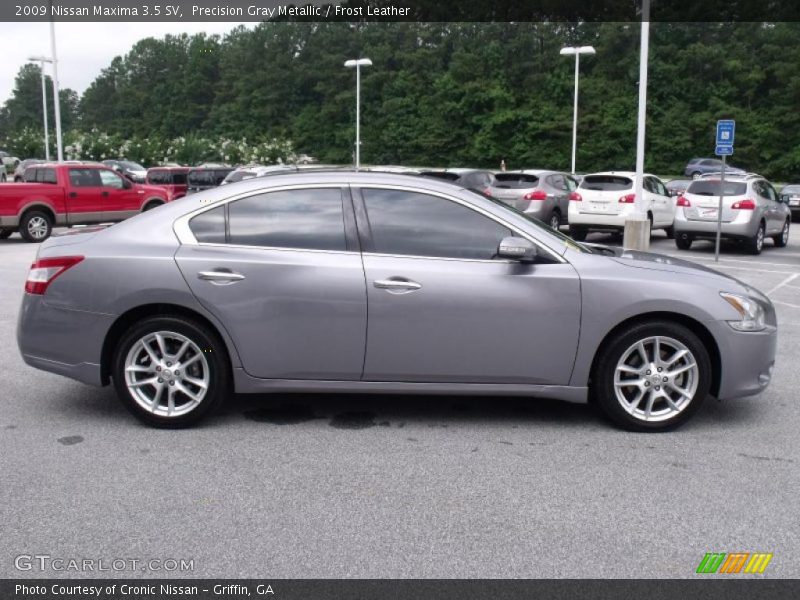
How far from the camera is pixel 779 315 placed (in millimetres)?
10445

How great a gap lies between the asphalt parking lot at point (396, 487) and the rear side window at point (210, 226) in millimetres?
1186

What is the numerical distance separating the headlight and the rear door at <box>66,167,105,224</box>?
18208mm

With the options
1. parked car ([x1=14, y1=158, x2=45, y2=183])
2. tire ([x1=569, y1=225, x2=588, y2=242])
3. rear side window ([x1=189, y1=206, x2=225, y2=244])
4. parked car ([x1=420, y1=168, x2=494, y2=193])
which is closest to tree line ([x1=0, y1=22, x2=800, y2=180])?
parked car ([x1=14, y1=158, x2=45, y2=183])

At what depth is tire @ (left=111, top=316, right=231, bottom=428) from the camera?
17.8 ft

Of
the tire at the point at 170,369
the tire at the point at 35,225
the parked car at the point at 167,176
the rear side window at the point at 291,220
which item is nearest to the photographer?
the tire at the point at 170,369

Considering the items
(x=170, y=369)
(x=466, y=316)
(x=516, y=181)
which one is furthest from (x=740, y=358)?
(x=516, y=181)

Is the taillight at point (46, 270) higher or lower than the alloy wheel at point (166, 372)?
higher

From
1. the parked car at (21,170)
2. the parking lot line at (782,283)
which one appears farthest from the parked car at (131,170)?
the parking lot line at (782,283)

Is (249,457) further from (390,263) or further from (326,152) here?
(326,152)

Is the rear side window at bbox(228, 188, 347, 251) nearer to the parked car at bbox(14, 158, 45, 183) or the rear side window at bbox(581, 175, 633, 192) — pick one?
the rear side window at bbox(581, 175, 633, 192)

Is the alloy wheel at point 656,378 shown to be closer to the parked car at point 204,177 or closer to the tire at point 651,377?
the tire at point 651,377

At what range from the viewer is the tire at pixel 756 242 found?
1814 cm
